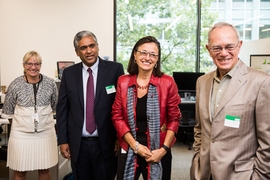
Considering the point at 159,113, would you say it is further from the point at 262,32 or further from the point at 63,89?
the point at 262,32

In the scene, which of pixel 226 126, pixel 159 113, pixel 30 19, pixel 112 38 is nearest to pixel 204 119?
pixel 226 126

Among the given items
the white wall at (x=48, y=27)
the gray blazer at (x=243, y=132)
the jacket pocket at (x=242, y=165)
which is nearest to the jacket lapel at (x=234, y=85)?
the gray blazer at (x=243, y=132)

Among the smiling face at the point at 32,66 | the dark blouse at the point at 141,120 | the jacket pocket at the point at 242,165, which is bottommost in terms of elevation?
the jacket pocket at the point at 242,165

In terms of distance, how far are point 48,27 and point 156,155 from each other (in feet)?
15.2

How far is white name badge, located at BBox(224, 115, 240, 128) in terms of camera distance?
4.21 ft

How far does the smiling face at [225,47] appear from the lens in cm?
131

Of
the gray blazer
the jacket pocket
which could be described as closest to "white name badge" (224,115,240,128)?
the gray blazer

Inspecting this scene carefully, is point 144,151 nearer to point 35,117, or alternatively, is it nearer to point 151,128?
point 151,128

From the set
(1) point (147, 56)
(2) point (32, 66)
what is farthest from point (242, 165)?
(2) point (32, 66)

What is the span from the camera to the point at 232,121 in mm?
1293

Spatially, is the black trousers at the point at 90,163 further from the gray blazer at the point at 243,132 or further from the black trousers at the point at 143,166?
the gray blazer at the point at 243,132

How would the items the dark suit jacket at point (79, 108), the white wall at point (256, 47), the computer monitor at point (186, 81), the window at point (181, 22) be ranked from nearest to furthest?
the dark suit jacket at point (79, 108)
the white wall at point (256, 47)
the computer monitor at point (186, 81)
the window at point (181, 22)

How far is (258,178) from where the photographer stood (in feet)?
4.17

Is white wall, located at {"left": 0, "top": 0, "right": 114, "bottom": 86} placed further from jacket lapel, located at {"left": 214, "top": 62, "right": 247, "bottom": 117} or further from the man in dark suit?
jacket lapel, located at {"left": 214, "top": 62, "right": 247, "bottom": 117}
